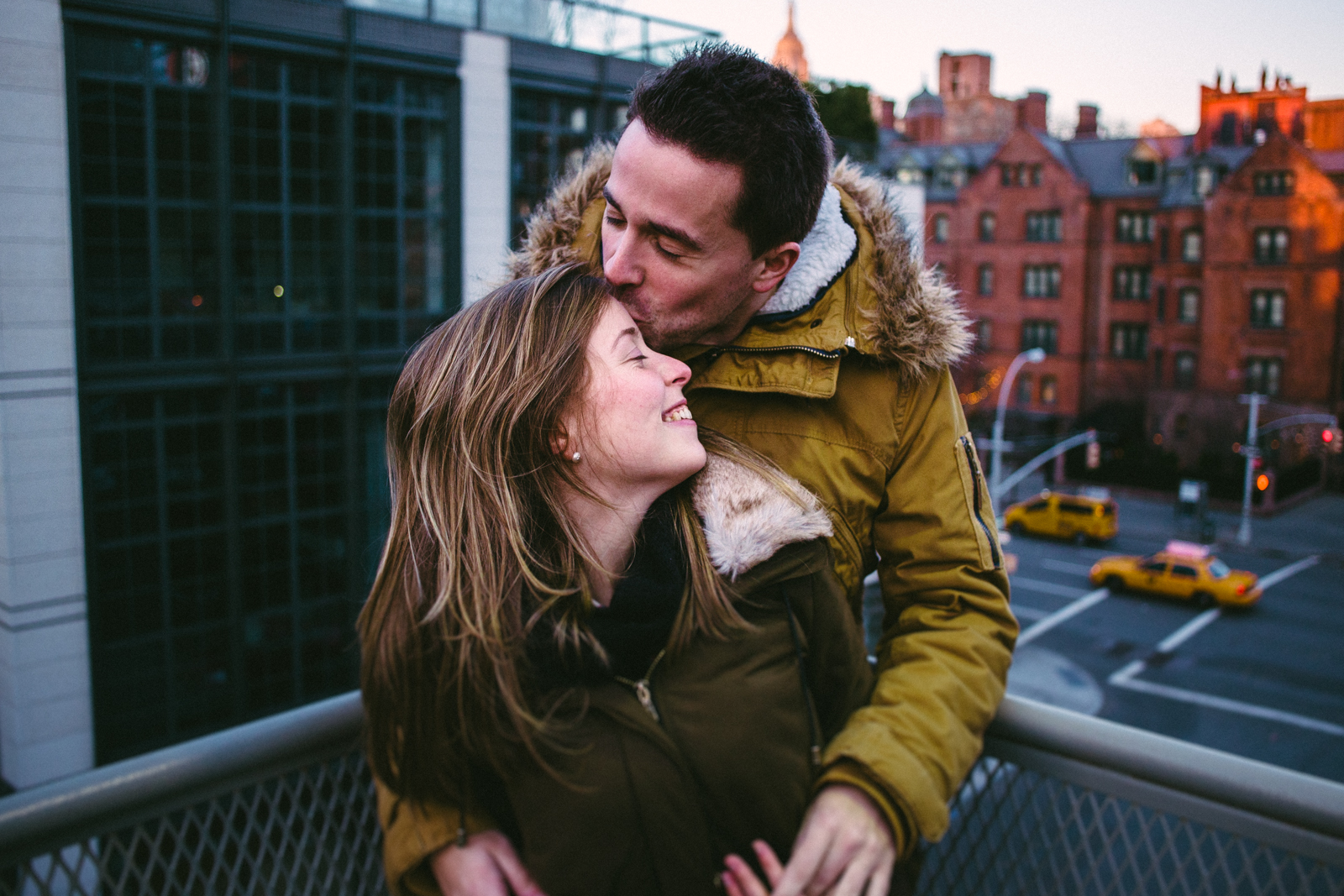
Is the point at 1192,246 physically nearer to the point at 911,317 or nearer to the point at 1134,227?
the point at 1134,227

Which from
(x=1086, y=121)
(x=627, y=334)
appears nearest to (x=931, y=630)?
(x=627, y=334)

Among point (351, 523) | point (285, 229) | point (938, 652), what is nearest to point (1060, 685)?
point (351, 523)

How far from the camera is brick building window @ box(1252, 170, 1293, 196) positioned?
34875mm

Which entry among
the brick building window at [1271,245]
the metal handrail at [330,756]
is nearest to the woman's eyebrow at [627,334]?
the metal handrail at [330,756]

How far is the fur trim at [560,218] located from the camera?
2.86m

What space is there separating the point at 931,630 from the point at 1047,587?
2879 centimetres

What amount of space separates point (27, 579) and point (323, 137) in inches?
252

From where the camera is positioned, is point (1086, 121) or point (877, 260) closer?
point (877, 260)

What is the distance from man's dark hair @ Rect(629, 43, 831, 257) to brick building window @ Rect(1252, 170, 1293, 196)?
130 ft

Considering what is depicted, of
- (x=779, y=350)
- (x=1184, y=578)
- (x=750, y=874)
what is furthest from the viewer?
(x=1184, y=578)

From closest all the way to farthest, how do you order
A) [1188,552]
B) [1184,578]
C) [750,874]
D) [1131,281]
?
[750,874], [1184,578], [1188,552], [1131,281]

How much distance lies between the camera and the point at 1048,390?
4197 cm

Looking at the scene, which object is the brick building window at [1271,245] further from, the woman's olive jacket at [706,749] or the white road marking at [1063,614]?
the woman's olive jacket at [706,749]

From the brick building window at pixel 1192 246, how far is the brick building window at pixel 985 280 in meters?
7.41
